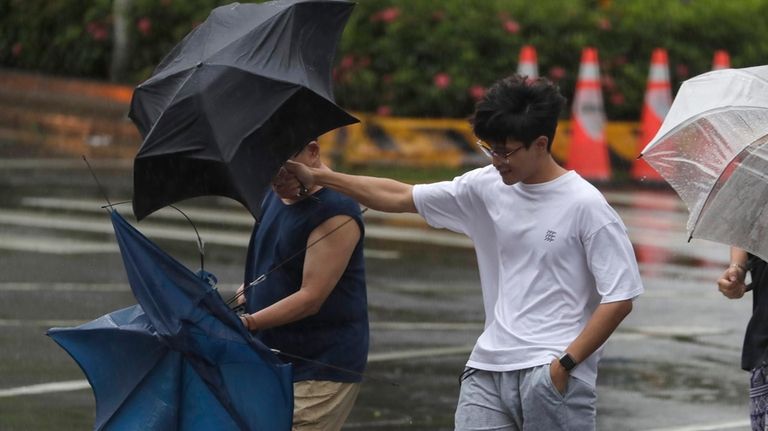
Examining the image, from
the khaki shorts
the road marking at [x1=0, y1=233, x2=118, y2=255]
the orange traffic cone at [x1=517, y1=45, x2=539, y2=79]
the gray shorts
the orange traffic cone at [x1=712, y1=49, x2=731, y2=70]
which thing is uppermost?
the gray shorts

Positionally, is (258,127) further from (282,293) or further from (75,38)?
(75,38)

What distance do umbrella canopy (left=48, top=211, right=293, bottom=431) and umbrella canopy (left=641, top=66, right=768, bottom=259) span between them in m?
1.42

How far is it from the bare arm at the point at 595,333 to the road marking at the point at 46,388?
4224mm

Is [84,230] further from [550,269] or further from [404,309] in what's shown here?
[550,269]

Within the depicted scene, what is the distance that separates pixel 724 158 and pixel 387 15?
50.6 feet

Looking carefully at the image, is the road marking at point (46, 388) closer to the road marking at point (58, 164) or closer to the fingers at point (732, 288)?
the fingers at point (732, 288)

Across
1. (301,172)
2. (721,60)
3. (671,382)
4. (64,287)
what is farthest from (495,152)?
(721,60)

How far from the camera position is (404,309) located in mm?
11359

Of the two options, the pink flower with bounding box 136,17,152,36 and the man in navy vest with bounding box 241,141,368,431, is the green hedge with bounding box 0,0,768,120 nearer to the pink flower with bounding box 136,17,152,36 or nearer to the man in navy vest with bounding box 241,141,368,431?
the pink flower with bounding box 136,17,152,36

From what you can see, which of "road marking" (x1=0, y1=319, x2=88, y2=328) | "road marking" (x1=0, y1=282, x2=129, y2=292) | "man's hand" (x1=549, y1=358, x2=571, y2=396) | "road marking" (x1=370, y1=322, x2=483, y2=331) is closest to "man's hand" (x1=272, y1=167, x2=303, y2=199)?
"man's hand" (x1=549, y1=358, x2=571, y2=396)

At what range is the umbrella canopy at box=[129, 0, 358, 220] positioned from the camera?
16.0 ft

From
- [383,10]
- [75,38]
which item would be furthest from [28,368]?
[75,38]

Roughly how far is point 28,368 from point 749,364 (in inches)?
185

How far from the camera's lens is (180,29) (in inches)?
885
